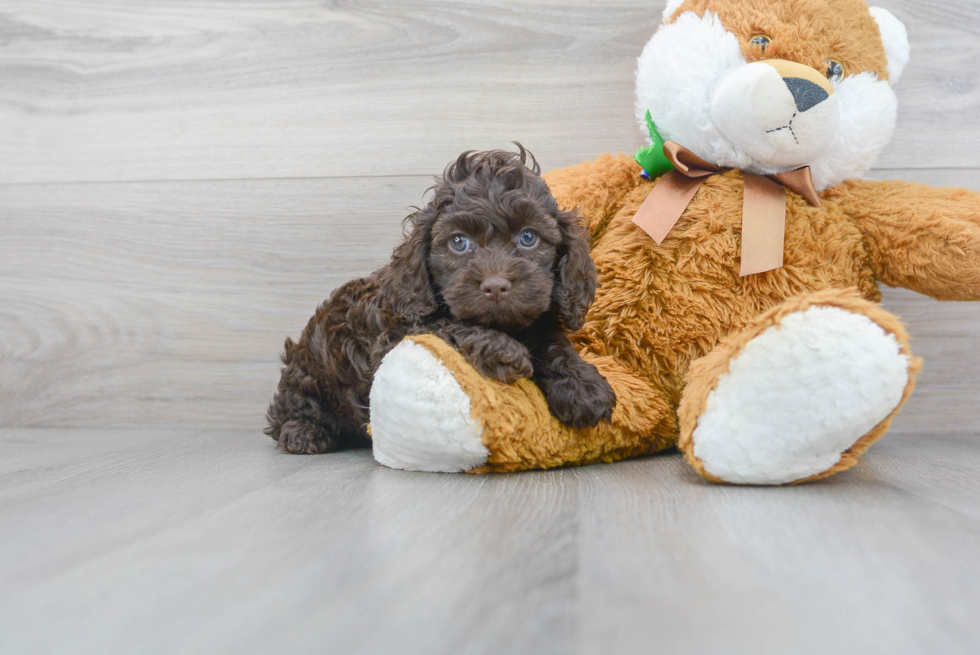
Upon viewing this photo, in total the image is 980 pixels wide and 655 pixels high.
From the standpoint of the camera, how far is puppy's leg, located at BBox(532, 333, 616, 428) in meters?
1.11

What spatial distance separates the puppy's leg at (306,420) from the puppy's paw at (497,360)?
0.44 meters

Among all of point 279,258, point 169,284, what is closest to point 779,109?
point 279,258

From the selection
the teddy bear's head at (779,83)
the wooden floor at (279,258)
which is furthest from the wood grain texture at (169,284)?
the teddy bear's head at (779,83)

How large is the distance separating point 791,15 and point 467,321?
83 cm

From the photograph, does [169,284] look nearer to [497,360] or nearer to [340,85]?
[340,85]

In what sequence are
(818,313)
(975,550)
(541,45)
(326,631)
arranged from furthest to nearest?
(541,45) → (818,313) → (975,550) → (326,631)

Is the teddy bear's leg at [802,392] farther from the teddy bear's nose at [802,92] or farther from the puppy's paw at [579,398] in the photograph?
the teddy bear's nose at [802,92]

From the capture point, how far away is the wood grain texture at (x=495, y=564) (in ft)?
1.84

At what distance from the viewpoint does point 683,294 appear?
4.29 feet

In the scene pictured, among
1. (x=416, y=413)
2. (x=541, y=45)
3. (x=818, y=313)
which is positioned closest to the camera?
(x=818, y=313)

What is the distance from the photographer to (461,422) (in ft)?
3.43

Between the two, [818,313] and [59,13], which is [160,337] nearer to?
[59,13]

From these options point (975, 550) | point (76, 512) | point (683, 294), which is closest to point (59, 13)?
point (76, 512)

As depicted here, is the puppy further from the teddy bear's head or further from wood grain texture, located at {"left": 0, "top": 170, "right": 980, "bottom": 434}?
wood grain texture, located at {"left": 0, "top": 170, "right": 980, "bottom": 434}
